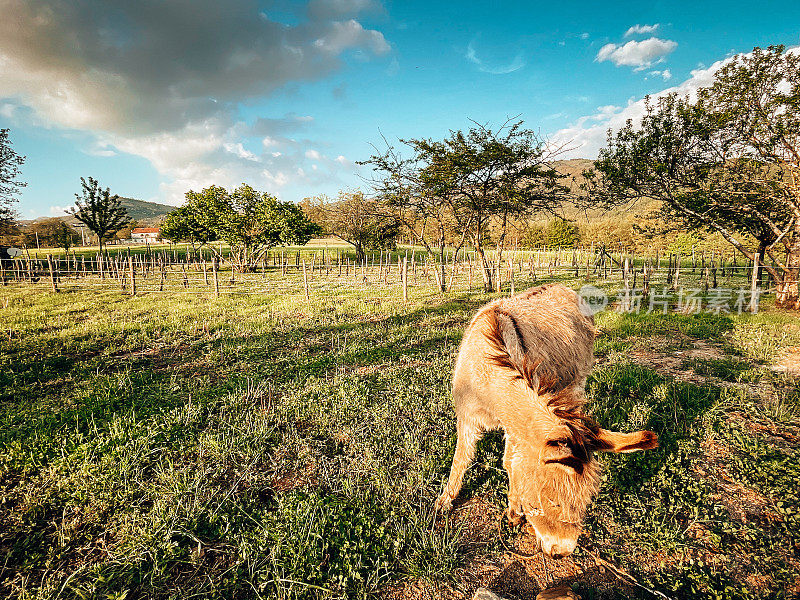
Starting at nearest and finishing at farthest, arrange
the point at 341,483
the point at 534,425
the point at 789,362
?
the point at 534,425, the point at 341,483, the point at 789,362

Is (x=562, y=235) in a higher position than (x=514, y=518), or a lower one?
higher

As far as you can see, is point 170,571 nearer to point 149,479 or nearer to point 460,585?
point 149,479

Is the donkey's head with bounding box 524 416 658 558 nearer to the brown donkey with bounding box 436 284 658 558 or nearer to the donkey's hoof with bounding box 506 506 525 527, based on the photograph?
the brown donkey with bounding box 436 284 658 558

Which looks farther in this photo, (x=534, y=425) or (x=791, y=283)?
(x=791, y=283)

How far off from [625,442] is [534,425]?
485 millimetres

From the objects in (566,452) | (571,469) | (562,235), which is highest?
(562,235)

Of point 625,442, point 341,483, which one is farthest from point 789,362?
point 341,483

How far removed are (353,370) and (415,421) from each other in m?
2.10

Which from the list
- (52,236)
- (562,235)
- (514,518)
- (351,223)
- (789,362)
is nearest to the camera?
(514,518)

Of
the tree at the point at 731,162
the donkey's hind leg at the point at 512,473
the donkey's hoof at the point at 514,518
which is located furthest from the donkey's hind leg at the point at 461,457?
the tree at the point at 731,162

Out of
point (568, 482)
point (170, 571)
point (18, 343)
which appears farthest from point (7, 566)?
point (18, 343)

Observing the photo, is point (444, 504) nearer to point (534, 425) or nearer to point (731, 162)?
point (534, 425)

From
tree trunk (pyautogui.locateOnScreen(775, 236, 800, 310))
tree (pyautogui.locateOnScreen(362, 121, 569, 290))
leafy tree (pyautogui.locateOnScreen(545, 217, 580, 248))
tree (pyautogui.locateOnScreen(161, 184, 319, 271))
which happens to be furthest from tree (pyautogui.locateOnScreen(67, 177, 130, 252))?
leafy tree (pyautogui.locateOnScreen(545, 217, 580, 248))

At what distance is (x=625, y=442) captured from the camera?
6.00 ft
